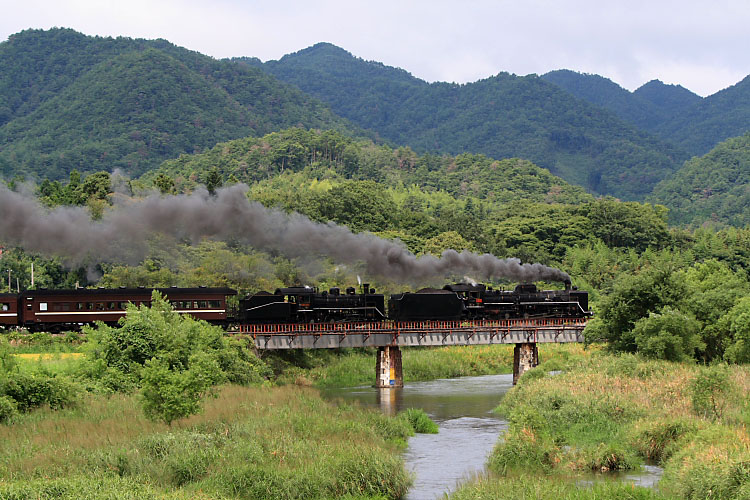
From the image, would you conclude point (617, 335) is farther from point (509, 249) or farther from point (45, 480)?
point (509, 249)

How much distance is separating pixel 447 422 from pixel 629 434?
1369 centimetres

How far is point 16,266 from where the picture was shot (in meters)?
107

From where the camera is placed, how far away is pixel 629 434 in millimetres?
41312

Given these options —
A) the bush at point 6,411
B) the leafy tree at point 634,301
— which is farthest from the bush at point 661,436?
the bush at point 6,411

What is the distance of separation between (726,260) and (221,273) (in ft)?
247

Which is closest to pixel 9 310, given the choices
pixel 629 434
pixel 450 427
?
pixel 450 427

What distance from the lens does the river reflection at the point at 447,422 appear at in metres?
38.1

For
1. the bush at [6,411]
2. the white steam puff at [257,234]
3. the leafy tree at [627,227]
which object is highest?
the leafy tree at [627,227]

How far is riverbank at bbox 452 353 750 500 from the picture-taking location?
31.5 meters

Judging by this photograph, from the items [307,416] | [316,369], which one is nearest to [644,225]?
[316,369]

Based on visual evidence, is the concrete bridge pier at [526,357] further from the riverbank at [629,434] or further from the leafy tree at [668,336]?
the riverbank at [629,434]

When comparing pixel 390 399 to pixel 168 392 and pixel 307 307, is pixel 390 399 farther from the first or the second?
pixel 168 392

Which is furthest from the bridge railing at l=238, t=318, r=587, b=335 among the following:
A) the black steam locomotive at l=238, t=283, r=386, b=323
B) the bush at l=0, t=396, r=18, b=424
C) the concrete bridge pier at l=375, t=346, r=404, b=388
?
the bush at l=0, t=396, r=18, b=424

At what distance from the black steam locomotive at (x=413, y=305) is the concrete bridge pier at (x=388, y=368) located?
3.01 meters
